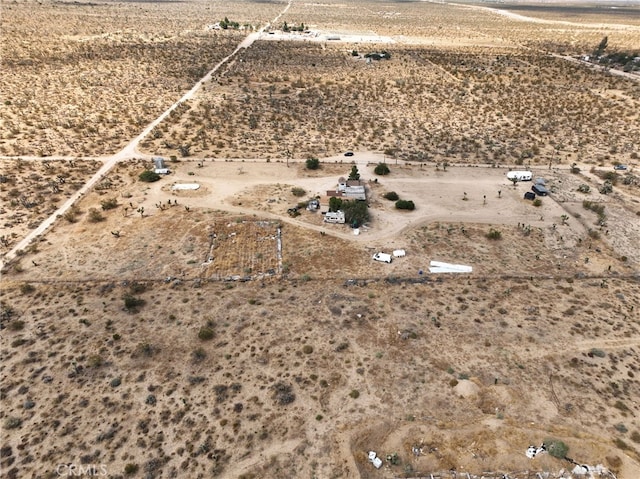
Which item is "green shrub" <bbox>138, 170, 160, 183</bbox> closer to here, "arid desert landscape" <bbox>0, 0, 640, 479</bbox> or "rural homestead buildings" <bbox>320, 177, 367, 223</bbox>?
"arid desert landscape" <bbox>0, 0, 640, 479</bbox>

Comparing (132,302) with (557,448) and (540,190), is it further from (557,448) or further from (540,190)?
(540,190)

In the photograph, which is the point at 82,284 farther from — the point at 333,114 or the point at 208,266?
the point at 333,114

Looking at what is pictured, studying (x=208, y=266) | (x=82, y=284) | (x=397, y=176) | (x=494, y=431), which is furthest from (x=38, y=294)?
(x=397, y=176)

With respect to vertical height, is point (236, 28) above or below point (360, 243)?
above

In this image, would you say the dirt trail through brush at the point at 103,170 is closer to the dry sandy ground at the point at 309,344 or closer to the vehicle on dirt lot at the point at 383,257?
the dry sandy ground at the point at 309,344

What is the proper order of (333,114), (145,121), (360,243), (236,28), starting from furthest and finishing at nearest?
1. (236,28)
2. (333,114)
3. (145,121)
4. (360,243)

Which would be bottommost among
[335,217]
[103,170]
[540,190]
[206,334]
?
[206,334]

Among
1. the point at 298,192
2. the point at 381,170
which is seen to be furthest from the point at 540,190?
the point at 298,192

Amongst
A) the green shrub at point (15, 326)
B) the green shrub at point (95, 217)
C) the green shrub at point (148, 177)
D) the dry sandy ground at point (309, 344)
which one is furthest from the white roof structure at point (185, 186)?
the green shrub at point (15, 326)
